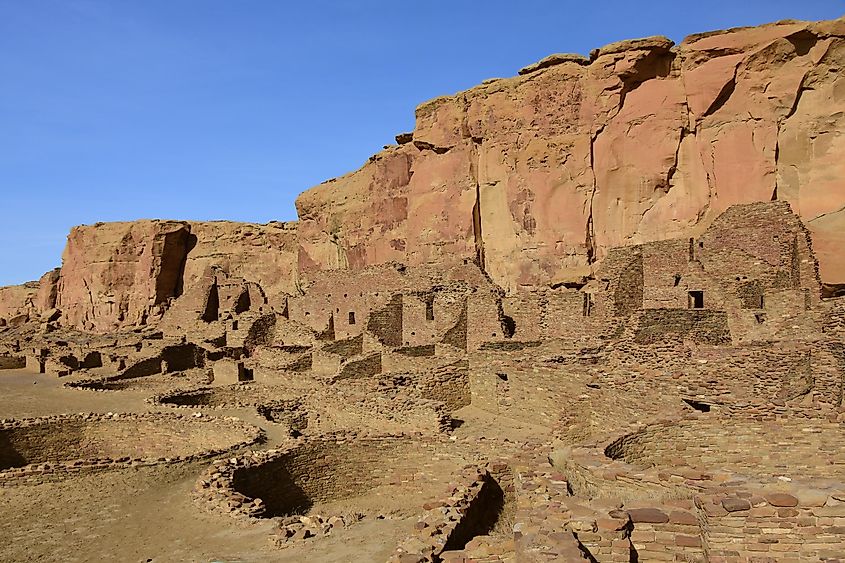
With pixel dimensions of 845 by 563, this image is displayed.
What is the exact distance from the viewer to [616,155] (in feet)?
84.0

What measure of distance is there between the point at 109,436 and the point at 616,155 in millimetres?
19556

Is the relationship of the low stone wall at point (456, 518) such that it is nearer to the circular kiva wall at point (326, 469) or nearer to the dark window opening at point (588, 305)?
the circular kiva wall at point (326, 469)

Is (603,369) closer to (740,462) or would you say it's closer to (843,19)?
(740,462)

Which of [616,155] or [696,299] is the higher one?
[616,155]

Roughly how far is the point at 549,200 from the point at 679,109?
5.97 meters

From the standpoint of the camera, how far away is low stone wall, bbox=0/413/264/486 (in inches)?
564

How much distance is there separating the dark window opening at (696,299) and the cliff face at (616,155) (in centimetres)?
344

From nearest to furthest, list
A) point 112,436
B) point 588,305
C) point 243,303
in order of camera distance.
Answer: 1. point 112,436
2. point 588,305
3. point 243,303

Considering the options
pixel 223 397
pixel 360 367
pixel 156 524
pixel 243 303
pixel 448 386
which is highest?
pixel 243 303

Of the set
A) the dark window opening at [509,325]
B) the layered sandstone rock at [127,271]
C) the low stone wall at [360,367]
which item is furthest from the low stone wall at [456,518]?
the layered sandstone rock at [127,271]

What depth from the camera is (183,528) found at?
891 centimetres

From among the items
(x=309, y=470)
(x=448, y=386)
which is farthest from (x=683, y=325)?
(x=309, y=470)

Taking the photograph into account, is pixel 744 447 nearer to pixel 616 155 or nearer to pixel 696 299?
pixel 696 299

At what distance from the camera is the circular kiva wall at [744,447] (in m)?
8.27
